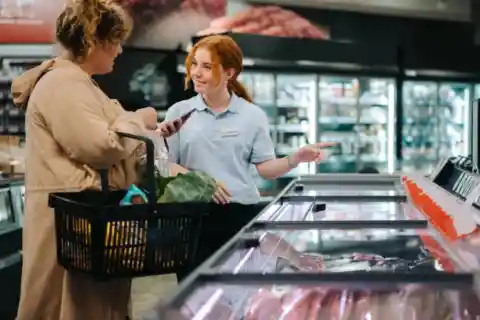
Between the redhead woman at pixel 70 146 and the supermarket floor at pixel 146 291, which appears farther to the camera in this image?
the supermarket floor at pixel 146 291

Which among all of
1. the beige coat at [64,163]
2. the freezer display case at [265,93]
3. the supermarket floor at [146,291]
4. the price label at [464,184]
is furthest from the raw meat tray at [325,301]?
the freezer display case at [265,93]

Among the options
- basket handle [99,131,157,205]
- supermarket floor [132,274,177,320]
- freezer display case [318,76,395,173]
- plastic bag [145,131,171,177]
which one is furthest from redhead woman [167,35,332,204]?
freezer display case [318,76,395,173]

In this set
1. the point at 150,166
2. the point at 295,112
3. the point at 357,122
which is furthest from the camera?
the point at 357,122

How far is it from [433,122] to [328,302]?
720cm

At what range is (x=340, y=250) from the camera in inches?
76.1

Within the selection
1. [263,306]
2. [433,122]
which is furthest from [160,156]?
[433,122]

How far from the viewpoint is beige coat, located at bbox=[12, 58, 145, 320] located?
7.18 ft

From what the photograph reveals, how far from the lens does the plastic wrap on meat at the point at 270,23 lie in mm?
7363

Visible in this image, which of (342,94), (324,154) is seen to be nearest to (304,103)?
(342,94)

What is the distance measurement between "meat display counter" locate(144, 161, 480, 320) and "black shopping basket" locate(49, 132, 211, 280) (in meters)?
0.22

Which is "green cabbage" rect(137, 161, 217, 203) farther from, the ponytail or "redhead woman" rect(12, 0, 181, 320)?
the ponytail

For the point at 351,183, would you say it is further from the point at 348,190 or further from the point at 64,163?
the point at 64,163

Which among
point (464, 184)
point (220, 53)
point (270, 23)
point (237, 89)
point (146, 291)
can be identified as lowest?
point (146, 291)

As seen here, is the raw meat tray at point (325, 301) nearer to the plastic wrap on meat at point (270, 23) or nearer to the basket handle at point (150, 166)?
the basket handle at point (150, 166)
